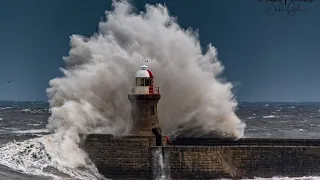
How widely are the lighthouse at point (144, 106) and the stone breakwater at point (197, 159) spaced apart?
0.82 m

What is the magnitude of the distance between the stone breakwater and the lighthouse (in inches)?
32.5

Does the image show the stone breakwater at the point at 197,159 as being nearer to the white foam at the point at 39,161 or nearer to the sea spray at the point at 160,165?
the sea spray at the point at 160,165

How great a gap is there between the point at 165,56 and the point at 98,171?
6.47m

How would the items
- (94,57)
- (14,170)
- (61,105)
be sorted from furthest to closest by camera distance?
(94,57), (61,105), (14,170)

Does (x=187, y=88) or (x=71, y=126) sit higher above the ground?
(x=187, y=88)

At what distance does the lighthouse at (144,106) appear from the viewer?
886 inches

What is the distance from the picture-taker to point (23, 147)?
21250 millimetres

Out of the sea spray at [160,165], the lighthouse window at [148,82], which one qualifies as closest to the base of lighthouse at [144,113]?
the lighthouse window at [148,82]

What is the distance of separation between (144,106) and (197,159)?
9.34ft

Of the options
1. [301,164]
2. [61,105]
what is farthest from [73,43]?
[301,164]

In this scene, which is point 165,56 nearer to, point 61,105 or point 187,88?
point 187,88

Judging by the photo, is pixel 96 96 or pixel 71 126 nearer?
pixel 71 126

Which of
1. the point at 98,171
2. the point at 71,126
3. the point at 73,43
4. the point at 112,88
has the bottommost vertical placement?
the point at 98,171

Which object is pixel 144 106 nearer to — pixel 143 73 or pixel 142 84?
pixel 142 84
